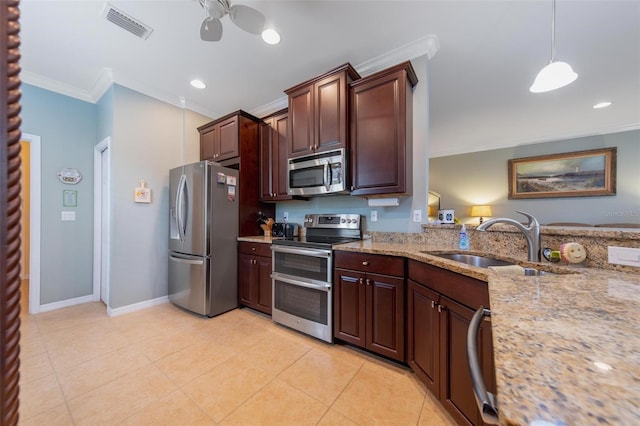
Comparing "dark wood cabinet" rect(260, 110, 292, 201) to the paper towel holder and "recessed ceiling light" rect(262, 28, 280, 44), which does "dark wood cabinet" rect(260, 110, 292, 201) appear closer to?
"recessed ceiling light" rect(262, 28, 280, 44)

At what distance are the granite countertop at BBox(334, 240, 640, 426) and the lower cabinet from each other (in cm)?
217

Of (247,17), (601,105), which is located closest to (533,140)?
(601,105)

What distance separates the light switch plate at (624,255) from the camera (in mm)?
1078

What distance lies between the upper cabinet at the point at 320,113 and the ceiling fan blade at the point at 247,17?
0.83 meters

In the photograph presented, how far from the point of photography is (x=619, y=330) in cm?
53

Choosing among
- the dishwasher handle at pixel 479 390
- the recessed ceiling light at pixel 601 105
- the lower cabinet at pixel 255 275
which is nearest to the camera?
the dishwasher handle at pixel 479 390

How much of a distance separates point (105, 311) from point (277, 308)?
2.11m

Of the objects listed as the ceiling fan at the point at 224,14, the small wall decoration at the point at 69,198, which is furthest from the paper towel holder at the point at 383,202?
the small wall decoration at the point at 69,198

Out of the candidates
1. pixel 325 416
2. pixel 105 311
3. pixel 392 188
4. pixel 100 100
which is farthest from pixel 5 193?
pixel 100 100

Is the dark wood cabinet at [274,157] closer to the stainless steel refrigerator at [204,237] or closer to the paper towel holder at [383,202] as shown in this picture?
the stainless steel refrigerator at [204,237]

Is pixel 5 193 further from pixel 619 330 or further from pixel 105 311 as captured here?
pixel 105 311

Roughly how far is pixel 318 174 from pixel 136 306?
2681 mm

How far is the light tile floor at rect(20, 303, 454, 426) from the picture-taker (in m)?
1.34

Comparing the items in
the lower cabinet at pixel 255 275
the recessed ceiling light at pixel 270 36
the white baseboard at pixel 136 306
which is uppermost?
the recessed ceiling light at pixel 270 36
